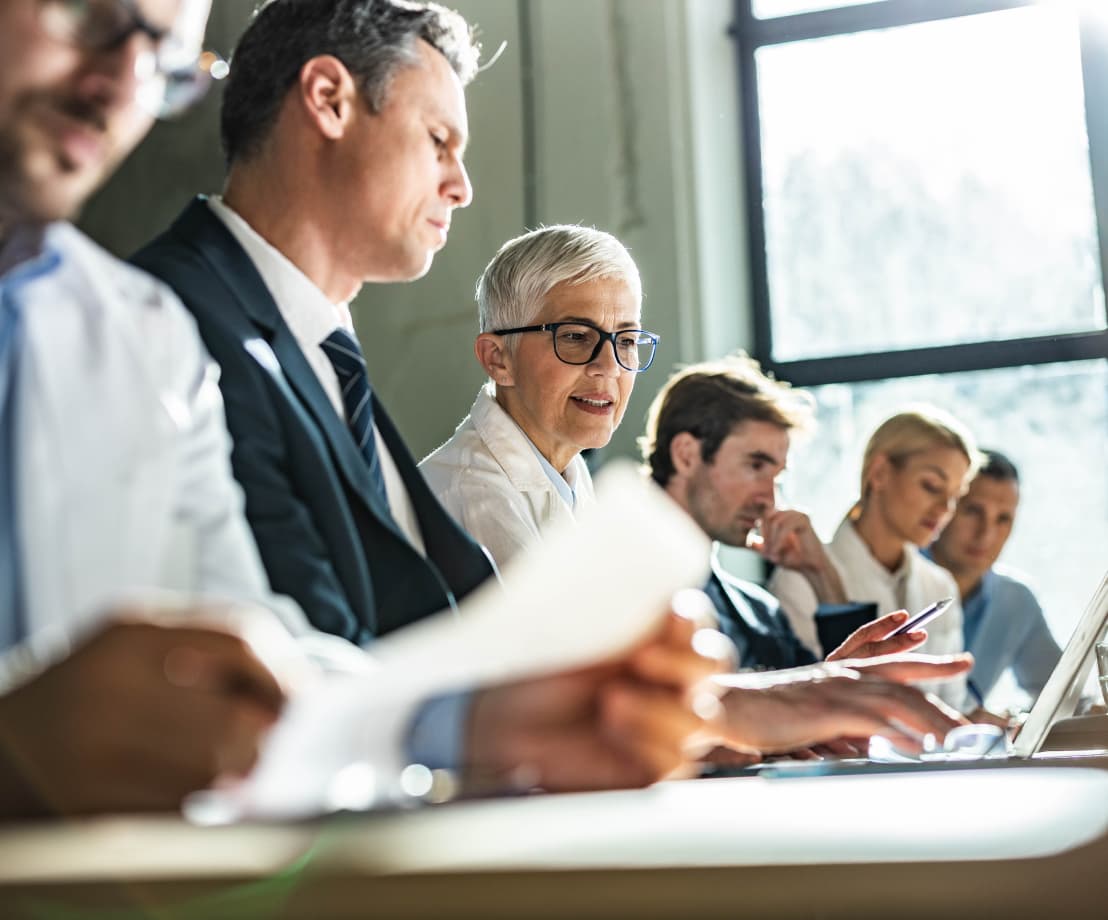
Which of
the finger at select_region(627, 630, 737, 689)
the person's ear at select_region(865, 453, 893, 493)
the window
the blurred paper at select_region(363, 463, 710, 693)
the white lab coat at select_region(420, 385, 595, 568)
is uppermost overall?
the window

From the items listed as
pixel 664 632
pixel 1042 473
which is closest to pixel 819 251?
pixel 1042 473

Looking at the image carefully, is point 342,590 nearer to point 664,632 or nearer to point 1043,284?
point 664,632

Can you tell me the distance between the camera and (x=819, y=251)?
3.97 meters

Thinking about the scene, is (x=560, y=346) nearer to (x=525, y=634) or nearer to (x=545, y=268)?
(x=545, y=268)

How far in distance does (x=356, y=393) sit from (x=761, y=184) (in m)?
2.90

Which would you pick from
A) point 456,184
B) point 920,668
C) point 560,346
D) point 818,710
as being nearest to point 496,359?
point 560,346

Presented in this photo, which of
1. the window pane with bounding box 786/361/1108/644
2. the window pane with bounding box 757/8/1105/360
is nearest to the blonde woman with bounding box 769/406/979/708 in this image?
the window pane with bounding box 786/361/1108/644

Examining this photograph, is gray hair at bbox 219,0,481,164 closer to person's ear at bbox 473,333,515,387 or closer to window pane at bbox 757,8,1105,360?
person's ear at bbox 473,333,515,387

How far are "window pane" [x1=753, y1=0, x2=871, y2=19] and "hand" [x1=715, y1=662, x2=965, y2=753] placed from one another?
3.36 metres

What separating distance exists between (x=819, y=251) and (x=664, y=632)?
3.64 m

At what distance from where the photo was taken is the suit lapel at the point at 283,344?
3.76ft

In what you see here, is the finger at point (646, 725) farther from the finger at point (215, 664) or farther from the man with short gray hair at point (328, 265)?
the man with short gray hair at point (328, 265)

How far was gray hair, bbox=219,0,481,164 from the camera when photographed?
135 centimetres

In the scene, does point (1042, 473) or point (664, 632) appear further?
point (1042, 473)
